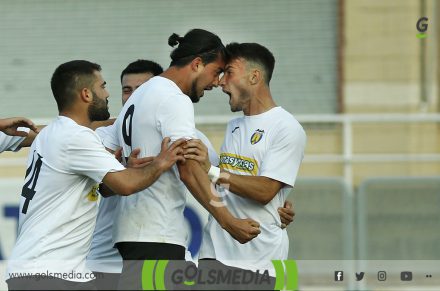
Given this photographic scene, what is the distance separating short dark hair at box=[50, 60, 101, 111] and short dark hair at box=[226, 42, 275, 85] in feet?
3.23

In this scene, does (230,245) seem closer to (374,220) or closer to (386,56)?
(374,220)

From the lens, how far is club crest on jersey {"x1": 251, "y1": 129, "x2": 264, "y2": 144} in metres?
6.31

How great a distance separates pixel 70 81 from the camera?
19.1 ft

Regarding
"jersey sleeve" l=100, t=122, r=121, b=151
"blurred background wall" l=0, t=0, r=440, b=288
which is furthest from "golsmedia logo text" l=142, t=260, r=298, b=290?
"blurred background wall" l=0, t=0, r=440, b=288

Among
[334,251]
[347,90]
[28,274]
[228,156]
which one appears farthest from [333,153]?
[28,274]

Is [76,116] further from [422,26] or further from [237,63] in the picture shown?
[422,26]

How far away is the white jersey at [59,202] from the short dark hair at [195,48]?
68cm

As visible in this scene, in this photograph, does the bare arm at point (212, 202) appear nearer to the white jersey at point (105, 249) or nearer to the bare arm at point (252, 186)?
the bare arm at point (252, 186)

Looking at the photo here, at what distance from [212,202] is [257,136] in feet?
2.25

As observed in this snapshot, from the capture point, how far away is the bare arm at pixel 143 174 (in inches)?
218

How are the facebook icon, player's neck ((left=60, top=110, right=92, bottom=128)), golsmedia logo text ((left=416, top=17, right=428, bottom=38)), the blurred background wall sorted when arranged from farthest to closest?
1. golsmedia logo text ((left=416, top=17, right=428, bottom=38))
2. the blurred background wall
3. the facebook icon
4. player's neck ((left=60, top=110, right=92, bottom=128))

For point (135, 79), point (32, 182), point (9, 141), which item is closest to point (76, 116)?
point (32, 182)

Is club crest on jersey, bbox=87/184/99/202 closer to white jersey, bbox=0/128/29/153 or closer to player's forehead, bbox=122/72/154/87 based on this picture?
white jersey, bbox=0/128/29/153

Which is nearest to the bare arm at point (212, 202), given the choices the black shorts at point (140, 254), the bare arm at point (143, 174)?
the bare arm at point (143, 174)
